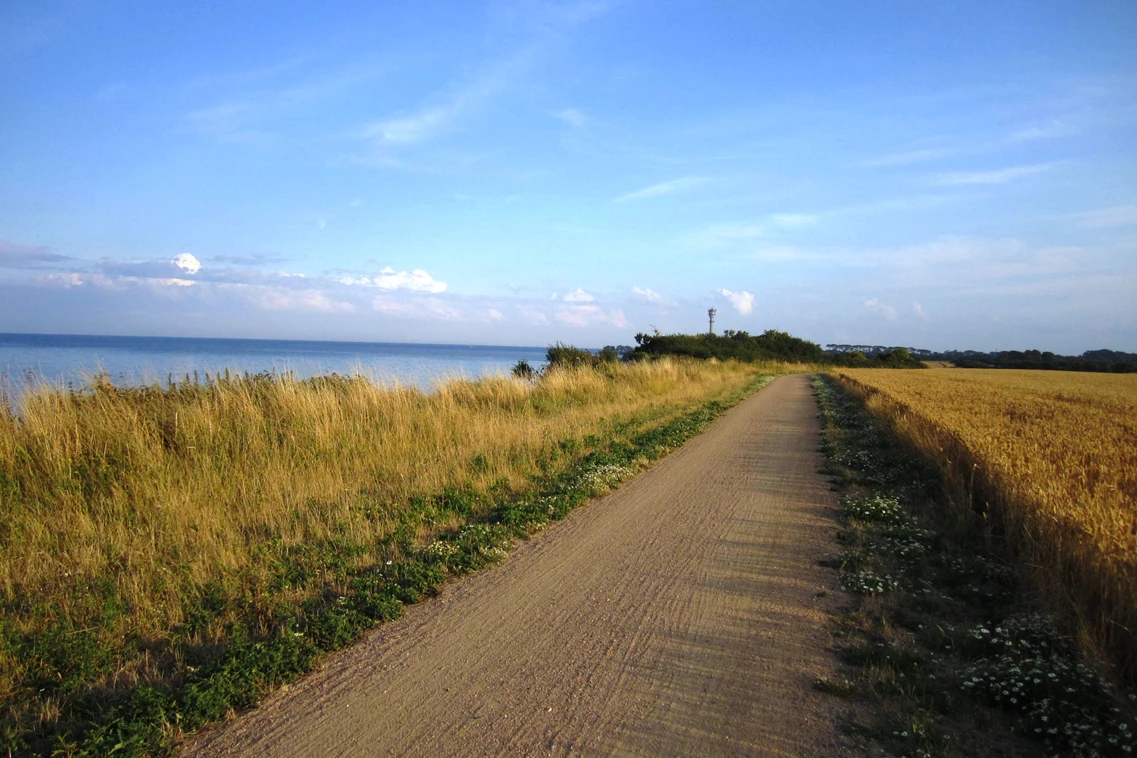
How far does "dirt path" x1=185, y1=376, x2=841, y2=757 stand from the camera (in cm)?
315

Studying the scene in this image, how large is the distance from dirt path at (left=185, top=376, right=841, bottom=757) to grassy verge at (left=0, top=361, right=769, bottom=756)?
1.31 feet

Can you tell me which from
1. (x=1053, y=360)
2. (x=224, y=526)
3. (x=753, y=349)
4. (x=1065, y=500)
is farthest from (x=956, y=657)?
(x=1053, y=360)

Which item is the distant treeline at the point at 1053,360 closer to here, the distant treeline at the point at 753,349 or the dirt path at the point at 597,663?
the distant treeline at the point at 753,349

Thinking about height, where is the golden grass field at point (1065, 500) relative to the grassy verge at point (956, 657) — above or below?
above

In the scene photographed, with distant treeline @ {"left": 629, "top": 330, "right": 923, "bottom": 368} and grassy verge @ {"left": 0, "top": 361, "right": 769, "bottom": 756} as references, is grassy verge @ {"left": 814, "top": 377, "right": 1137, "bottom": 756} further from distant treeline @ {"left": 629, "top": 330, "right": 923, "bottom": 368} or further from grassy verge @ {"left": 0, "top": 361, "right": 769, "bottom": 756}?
distant treeline @ {"left": 629, "top": 330, "right": 923, "bottom": 368}

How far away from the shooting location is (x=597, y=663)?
3.86 metres

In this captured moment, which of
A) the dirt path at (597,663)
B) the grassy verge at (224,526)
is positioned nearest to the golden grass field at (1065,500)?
the dirt path at (597,663)

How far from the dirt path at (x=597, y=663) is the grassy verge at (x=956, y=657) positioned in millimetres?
267

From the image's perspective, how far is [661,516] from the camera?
7.07 m

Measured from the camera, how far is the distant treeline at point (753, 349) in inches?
2021

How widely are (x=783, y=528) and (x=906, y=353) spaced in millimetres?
87082


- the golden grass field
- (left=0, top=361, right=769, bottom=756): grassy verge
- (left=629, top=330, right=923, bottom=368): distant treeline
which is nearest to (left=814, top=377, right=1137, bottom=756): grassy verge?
the golden grass field

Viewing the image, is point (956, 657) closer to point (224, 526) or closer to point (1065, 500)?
point (1065, 500)

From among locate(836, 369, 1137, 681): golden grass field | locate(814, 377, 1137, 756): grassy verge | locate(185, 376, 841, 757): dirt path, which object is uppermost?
locate(836, 369, 1137, 681): golden grass field
